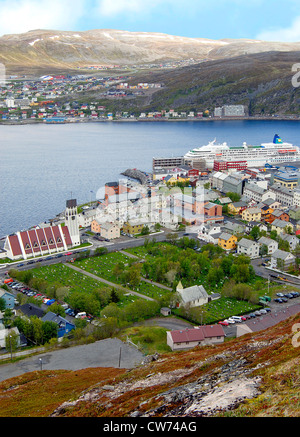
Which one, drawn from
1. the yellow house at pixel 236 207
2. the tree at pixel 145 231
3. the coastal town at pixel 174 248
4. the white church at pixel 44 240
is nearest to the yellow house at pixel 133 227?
the coastal town at pixel 174 248

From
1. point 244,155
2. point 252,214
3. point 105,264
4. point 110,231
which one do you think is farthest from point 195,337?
point 244,155

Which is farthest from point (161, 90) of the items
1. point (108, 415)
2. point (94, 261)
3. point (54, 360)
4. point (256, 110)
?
point (108, 415)

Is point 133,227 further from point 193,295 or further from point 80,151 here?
point 80,151

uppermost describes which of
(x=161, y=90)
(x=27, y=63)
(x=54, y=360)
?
(x=27, y=63)

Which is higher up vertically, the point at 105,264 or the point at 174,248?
the point at 174,248
